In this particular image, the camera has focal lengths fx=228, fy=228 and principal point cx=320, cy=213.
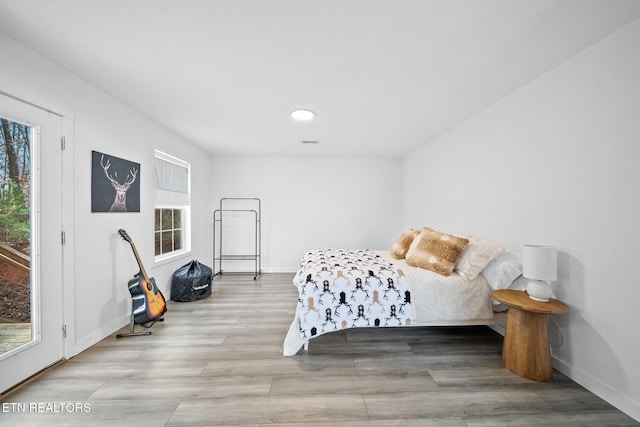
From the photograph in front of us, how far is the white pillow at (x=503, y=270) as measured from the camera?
2.06m

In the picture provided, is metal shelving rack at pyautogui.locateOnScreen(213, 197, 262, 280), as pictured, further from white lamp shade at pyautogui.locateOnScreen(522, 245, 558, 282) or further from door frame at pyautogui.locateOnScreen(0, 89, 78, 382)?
white lamp shade at pyautogui.locateOnScreen(522, 245, 558, 282)

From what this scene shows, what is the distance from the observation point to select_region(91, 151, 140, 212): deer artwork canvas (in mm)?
2160

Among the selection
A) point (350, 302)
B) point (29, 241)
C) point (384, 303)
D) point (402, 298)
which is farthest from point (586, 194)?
point (29, 241)

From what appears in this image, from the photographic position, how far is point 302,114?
265cm

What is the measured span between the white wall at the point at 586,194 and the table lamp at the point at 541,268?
19cm

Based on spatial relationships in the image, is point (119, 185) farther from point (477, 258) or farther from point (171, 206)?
point (477, 258)

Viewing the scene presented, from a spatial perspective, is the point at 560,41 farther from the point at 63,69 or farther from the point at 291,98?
the point at 63,69

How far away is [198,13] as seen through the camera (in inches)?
51.4

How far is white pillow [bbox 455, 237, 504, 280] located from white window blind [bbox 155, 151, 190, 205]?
3.79 meters

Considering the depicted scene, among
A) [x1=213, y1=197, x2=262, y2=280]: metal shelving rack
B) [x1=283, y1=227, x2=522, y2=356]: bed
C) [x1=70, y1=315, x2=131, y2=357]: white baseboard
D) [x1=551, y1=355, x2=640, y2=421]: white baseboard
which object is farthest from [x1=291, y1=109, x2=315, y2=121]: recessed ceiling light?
[x1=551, y1=355, x2=640, y2=421]: white baseboard

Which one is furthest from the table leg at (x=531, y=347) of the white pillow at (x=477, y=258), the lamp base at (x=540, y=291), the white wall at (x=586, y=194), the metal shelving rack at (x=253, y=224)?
the metal shelving rack at (x=253, y=224)

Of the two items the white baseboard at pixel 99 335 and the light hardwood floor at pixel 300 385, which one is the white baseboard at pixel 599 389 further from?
the white baseboard at pixel 99 335

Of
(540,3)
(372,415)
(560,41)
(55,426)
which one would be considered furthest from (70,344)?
(560,41)

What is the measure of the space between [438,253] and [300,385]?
1796 millimetres
